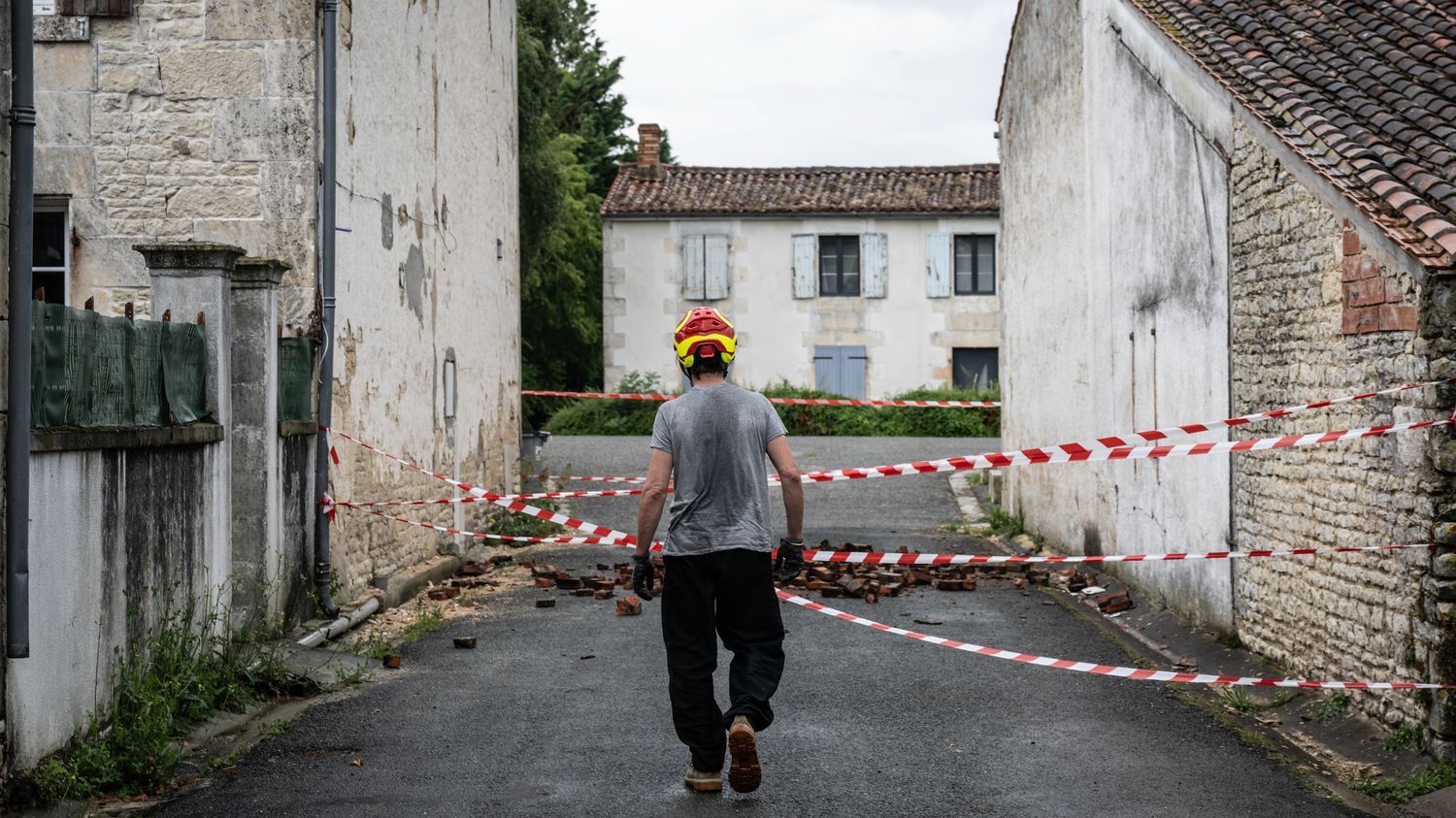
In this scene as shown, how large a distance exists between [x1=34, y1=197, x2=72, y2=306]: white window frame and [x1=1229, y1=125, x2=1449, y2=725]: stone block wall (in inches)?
337

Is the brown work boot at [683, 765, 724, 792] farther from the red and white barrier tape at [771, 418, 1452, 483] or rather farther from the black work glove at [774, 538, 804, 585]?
the red and white barrier tape at [771, 418, 1452, 483]

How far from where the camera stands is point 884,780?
636cm

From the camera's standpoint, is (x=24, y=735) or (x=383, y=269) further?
(x=383, y=269)

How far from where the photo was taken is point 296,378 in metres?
10.6

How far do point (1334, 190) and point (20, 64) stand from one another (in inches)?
251

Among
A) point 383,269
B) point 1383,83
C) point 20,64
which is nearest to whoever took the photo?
point 20,64

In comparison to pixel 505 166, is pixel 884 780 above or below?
below

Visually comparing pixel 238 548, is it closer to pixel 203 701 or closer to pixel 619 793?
pixel 203 701

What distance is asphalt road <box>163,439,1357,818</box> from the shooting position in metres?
6.06

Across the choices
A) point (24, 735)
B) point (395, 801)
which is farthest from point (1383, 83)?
point (24, 735)

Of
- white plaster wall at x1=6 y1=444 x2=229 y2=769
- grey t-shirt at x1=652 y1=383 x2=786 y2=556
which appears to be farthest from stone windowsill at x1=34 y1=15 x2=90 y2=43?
grey t-shirt at x1=652 y1=383 x2=786 y2=556

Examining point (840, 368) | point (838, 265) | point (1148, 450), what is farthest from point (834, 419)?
point (1148, 450)

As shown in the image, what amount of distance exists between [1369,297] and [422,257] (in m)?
9.09

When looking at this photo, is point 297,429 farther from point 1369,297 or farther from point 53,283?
point 1369,297
